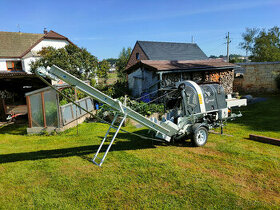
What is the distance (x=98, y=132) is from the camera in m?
10.4

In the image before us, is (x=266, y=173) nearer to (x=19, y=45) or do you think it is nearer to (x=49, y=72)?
(x=49, y=72)

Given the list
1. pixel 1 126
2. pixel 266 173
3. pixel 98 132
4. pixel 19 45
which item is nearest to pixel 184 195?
pixel 266 173

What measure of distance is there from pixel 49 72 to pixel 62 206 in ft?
11.3

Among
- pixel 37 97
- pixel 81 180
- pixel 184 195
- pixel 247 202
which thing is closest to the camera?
pixel 247 202

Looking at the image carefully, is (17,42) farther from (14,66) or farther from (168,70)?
(168,70)

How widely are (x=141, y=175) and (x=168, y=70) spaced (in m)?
10.6

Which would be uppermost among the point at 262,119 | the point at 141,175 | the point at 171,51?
the point at 171,51

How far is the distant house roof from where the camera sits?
32112 mm

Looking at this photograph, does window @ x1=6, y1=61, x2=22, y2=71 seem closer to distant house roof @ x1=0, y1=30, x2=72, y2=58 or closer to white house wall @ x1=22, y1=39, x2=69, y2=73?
distant house roof @ x1=0, y1=30, x2=72, y2=58

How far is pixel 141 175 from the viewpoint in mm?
5535

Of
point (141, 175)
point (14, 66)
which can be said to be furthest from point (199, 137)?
point (14, 66)

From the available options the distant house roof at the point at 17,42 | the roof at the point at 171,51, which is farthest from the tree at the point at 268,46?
the distant house roof at the point at 17,42

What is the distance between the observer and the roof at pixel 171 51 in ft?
79.5

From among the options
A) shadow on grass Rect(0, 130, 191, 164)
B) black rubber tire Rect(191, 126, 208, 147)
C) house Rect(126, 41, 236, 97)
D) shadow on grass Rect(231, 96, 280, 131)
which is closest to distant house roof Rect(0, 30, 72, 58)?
house Rect(126, 41, 236, 97)
